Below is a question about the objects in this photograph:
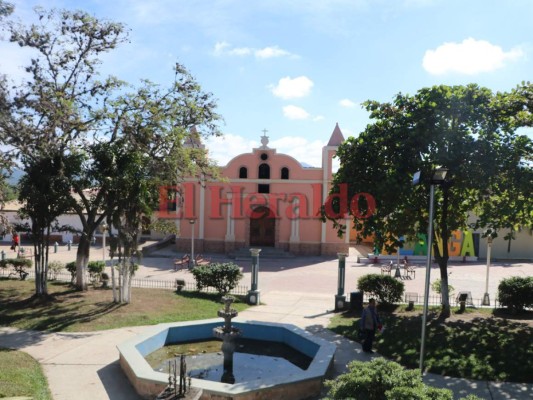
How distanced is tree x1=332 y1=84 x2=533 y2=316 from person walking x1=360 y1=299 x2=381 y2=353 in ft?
11.1

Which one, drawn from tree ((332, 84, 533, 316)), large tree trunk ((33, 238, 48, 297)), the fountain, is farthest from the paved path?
tree ((332, 84, 533, 316))

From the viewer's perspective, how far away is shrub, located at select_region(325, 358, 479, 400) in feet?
18.8

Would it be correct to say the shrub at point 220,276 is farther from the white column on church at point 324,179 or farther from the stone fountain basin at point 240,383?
the white column on church at point 324,179

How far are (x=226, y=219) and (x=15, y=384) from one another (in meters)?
25.7

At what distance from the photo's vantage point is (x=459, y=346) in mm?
12195

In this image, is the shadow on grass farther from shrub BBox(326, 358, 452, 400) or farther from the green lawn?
shrub BBox(326, 358, 452, 400)

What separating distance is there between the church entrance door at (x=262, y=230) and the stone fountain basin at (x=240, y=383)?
2224cm

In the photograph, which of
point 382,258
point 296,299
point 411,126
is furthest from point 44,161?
point 382,258

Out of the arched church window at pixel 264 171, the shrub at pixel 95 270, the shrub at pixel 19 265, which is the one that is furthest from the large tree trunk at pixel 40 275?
the arched church window at pixel 264 171

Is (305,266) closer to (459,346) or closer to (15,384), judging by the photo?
(459,346)

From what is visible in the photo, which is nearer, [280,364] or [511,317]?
[280,364]

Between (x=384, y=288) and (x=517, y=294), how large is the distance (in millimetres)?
4592

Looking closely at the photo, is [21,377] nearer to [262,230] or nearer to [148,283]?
[148,283]

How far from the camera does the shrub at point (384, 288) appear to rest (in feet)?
56.1
